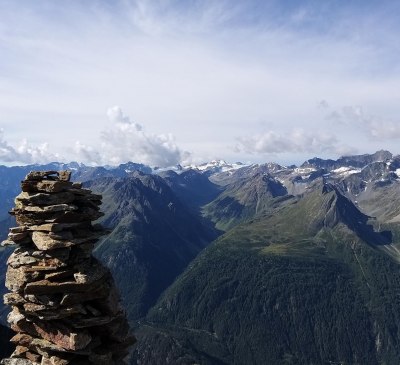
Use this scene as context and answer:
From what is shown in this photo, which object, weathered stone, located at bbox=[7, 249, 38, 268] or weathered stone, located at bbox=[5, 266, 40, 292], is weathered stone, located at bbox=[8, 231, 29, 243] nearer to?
weathered stone, located at bbox=[7, 249, 38, 268]

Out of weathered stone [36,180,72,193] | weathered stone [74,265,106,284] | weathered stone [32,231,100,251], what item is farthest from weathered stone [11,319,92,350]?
weathered stone [36,180,72,193]

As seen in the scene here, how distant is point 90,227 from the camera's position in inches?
1438

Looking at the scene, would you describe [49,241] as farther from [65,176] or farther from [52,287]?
[65,176]

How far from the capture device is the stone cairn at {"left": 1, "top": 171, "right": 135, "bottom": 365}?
3319 cm

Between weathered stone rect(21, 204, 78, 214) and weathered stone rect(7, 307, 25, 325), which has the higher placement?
weathered stone rect(21, 204, 78, 214)

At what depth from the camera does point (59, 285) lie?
33000mm

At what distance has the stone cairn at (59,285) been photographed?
33.2m

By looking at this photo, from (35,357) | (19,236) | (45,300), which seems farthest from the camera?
(19,236)

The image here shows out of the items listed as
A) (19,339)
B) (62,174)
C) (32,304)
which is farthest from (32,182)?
(19,339)

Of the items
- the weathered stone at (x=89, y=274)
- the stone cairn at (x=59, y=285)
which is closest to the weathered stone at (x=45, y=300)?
the stone cairn at (x=59, y=285)

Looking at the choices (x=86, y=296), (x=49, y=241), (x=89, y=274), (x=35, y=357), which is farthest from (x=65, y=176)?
(x=35, y=357)

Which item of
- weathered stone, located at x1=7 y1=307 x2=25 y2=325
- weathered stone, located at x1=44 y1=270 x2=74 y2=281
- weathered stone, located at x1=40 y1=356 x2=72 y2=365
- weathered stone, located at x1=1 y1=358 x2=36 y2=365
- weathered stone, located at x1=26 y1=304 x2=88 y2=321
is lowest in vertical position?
weathered stone, located at x1=1 y1=358 x2=36 y2=365

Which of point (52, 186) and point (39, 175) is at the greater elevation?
point (39, 175)

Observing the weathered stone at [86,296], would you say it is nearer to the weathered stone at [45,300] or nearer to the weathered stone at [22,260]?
the weathered stone at [45,300]
